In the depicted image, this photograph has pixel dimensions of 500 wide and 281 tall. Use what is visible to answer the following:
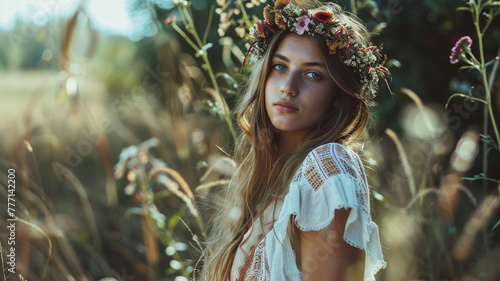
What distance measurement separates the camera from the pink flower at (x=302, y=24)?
1777mm

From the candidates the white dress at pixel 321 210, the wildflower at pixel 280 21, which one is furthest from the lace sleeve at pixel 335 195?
the wildflower at pixel 280 21

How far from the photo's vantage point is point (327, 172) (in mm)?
1561

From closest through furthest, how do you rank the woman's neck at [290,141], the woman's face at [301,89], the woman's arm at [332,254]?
the woman's arm at [332,254]
the woman's face at [301,89]
the woman's neck at [290,141]

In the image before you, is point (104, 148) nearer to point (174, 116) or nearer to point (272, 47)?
point (174, 116)

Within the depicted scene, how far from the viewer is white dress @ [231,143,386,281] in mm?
1508

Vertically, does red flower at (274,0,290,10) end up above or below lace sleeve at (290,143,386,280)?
above

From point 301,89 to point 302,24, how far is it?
0.20 metres

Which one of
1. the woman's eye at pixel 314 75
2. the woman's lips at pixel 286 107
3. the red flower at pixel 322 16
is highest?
the red flower at pixel 322 16

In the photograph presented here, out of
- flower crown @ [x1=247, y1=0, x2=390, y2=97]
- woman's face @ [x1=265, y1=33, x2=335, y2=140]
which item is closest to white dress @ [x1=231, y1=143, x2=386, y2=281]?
woman's face @ [x1=265, y1=33, x2=335, y2=140]

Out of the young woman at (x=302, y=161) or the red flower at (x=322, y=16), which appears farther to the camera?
the red flower at (x=322, y=16)

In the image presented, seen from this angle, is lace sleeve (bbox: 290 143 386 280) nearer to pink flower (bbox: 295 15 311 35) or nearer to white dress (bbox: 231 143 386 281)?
white dress (bbox: 231 143 386 281)

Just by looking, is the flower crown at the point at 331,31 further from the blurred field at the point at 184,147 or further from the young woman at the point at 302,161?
the blurred field at the point at 184,147

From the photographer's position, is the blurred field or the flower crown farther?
the blurred field

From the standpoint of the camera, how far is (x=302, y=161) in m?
1.76
